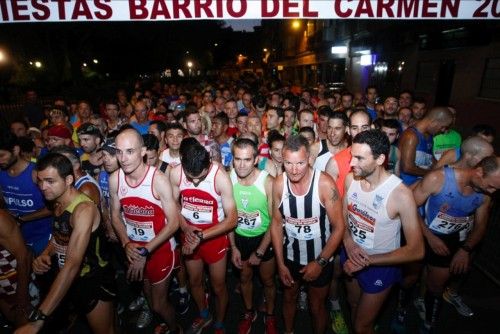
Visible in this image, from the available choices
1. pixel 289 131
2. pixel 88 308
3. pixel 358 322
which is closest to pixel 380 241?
pixel 358 322

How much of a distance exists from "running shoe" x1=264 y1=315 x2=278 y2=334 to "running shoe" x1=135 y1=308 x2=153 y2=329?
1.56 m

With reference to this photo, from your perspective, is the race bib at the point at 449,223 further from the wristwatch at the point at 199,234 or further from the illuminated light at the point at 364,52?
the illuminated light at the point at 364,52

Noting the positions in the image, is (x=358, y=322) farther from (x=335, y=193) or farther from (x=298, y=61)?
(x=298, y=61)

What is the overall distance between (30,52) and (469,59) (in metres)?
25.4

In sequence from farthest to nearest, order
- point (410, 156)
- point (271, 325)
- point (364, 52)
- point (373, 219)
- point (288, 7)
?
point (364, 52) → point (410, 156) → point (271, 325) → point (288, 7) → point (373, 219)

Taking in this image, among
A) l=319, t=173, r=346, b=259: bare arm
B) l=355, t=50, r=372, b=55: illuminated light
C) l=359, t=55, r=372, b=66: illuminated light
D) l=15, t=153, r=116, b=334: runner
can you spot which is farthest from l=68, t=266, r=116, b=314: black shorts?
l=355, t=50, r=372, b=55: illuminated light

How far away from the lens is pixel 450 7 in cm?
380

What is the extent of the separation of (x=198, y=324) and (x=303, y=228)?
1.98m

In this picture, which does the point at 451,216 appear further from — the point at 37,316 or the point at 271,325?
the point at 37,316

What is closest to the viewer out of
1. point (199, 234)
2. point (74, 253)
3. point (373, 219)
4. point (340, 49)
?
point (74, 253)

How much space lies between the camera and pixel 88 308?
122 inches

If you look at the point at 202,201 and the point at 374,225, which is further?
the point at 202,201

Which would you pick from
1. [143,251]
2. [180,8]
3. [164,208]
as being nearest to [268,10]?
[180,8]

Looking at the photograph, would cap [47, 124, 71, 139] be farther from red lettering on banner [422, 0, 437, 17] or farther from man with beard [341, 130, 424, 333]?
red lettering on banner [422, 0, 437, 17]
